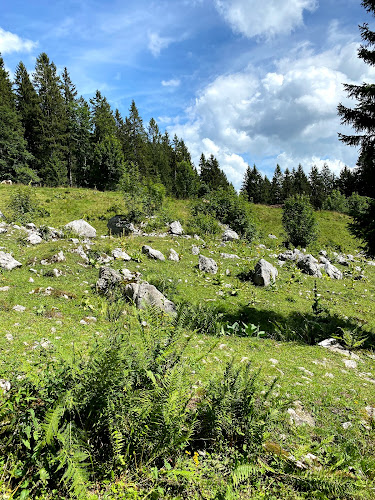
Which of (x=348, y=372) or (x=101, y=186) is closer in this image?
(x=348, y=372)

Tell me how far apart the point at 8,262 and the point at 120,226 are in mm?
11259

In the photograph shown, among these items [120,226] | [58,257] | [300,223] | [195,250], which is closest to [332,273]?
[300,223]

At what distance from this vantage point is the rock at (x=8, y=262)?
10467 millimetres

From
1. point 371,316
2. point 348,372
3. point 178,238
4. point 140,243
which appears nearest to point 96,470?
point 348,372

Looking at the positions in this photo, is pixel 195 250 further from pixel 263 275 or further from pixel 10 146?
pixel 10 146

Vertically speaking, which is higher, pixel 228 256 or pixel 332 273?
pixel 228 256

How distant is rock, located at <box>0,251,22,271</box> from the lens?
10.5 meters

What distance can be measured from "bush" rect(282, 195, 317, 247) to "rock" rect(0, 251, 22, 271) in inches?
870

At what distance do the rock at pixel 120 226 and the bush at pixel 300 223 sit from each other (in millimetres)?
14638

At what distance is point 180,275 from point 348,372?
8594 millimetres

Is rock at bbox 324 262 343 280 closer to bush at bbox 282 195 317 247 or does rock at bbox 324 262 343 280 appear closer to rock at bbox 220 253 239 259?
rock at bbox 220 253 239 259

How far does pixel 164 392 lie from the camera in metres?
2.97

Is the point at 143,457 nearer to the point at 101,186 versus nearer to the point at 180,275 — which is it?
the point at 180,275

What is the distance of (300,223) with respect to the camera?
987 inches
